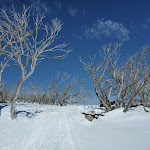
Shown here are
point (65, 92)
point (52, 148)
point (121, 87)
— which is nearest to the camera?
point (52, 148)

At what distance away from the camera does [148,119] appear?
623 centimetres

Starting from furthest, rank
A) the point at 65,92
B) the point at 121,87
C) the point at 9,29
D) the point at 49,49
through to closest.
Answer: the point at 65,92 → the point at 121,87 → the point at 49,49 → the point at 9,29

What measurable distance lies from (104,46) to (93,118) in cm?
686

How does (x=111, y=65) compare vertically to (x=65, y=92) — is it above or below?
above

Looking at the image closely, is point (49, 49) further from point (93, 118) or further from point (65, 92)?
point (65, 92)

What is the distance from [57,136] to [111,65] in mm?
8555

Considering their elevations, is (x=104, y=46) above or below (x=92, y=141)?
above

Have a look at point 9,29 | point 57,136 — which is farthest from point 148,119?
point 9,29

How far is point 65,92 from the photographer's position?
23.3 metres

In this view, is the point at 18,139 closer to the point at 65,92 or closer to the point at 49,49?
the point at 49,49

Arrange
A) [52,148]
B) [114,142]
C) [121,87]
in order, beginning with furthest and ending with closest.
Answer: [121,87] → [114,142] → [52,148]

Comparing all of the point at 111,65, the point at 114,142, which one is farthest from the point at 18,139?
the point at 111,65

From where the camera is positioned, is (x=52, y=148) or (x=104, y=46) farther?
(x=104, y=46)

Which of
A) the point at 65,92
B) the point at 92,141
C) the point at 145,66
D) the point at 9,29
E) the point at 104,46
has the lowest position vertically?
the point at 92,141
